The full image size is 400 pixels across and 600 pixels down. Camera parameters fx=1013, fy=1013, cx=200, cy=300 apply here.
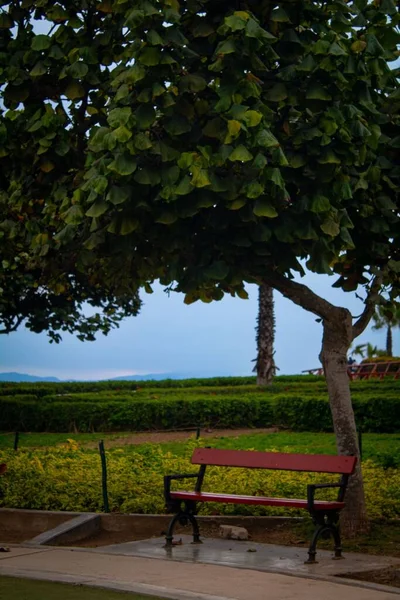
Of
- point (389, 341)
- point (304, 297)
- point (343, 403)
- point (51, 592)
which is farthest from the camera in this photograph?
point (389, 341)

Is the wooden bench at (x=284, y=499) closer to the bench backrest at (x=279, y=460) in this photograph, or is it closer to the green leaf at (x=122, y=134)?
the bench backrest at (x=279, y=460)

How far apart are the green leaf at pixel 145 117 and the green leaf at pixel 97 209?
834 millimetres

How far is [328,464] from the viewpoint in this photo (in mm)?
10469

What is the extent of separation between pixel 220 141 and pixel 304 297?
2579 mm

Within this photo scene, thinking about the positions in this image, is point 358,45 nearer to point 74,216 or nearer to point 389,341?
point 74,216

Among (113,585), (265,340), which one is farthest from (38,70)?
(265,340)

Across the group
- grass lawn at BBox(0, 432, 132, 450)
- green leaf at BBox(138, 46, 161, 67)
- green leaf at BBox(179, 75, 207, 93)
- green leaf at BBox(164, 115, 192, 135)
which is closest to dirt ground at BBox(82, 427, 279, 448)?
grass lawn at BBox(0, 432, 132, 450)

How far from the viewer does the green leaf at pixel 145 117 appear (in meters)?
9.61

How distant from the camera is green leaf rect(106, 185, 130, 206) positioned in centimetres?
959

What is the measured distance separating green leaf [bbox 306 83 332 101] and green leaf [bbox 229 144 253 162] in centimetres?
106

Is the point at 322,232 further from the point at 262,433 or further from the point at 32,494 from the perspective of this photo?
the point at 262,433

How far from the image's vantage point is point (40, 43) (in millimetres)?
11086

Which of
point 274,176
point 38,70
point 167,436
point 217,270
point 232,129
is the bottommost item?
point 167,436

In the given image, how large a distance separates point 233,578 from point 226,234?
3.44 m
